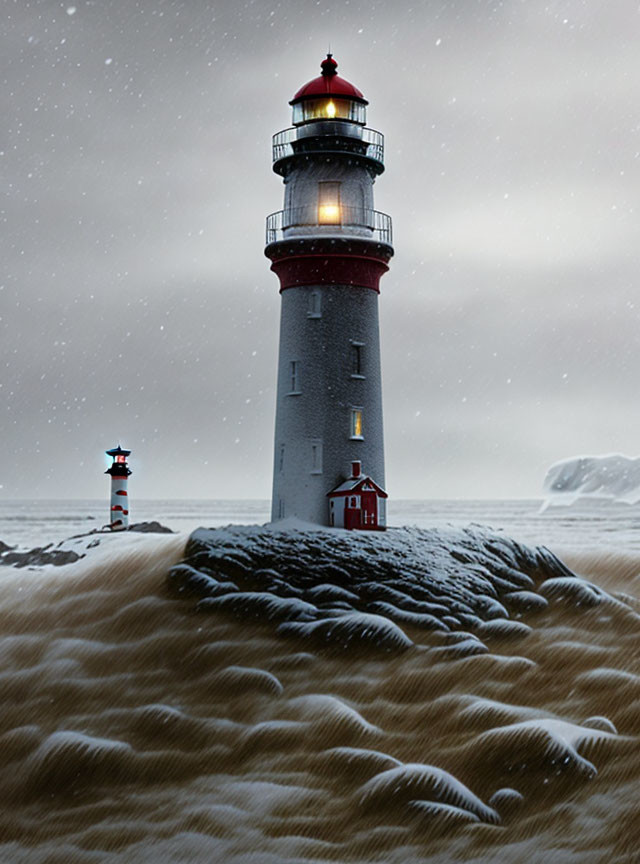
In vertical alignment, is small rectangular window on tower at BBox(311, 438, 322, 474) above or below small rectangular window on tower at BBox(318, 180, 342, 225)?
below

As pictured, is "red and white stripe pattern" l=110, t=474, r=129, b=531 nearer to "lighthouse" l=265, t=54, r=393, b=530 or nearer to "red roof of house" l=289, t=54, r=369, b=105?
"lighthouse" l=265, t=54, r=393, b=530

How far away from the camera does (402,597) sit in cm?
2208

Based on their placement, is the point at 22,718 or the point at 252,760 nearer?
the point at 252,760

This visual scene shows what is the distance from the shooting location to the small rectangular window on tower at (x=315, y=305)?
91.3 ft

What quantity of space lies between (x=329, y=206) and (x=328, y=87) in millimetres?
3251

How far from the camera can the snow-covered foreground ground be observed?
1521 centimetres

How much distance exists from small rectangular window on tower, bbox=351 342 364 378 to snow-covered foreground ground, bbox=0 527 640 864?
4897 millimetres

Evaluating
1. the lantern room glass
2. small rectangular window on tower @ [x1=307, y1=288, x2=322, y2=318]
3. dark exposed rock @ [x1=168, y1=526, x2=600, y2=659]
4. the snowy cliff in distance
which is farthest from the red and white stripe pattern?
the snowy cliff in distance

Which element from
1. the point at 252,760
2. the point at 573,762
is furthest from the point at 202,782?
the point at 573,762

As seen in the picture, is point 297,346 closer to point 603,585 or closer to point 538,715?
point 603,585

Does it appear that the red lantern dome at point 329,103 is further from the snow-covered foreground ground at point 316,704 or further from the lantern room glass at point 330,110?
the snow-covered foreground ground at point 316,704

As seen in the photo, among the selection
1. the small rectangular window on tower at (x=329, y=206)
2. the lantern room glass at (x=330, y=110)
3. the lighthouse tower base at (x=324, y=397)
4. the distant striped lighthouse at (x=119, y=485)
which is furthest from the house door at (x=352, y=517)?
the lantern room glass at (x=330, y=110)

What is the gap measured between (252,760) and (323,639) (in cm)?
382

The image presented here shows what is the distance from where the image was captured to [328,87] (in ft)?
94.0
